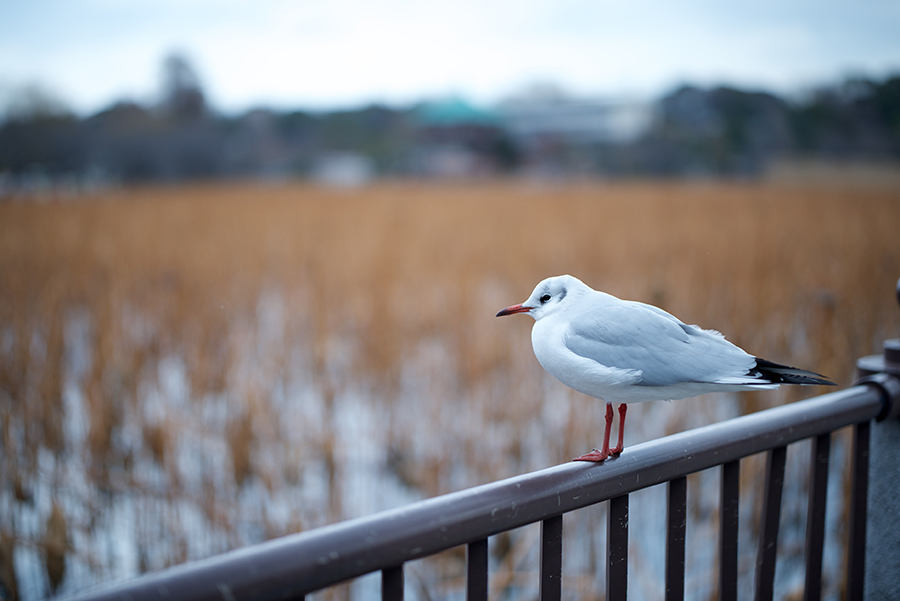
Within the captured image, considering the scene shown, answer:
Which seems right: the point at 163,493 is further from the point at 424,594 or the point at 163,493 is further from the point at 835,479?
the point at 835,479

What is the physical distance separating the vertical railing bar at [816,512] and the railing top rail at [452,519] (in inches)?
1.7

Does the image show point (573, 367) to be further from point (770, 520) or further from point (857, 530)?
point (857, 530)

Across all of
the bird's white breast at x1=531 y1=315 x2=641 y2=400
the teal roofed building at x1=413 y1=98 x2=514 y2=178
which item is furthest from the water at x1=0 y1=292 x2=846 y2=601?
the bird's white breast at x1=531 y1=315 x2=641 y2=400

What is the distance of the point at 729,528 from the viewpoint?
0.66 meters

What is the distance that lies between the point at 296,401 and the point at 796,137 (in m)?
1.94

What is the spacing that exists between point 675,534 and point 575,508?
0.14 meters

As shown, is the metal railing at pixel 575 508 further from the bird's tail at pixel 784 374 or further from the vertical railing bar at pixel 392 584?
the bird's tail at pixel 784 374

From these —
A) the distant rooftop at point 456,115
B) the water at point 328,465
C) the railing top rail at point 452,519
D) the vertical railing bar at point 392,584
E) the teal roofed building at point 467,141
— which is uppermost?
the distant rooftop at point 456,115

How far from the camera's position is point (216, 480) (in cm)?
199

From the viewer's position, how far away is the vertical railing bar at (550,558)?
1.72ft

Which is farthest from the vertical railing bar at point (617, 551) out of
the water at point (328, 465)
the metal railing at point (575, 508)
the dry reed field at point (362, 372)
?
the water at point (328, 465)

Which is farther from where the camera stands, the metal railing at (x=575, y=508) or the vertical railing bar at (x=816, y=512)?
the vertical railing bar at (x=816, y=512)

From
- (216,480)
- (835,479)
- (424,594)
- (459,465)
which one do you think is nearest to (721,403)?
(835,479)

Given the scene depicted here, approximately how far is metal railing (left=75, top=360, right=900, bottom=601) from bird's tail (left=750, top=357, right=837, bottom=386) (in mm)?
180
